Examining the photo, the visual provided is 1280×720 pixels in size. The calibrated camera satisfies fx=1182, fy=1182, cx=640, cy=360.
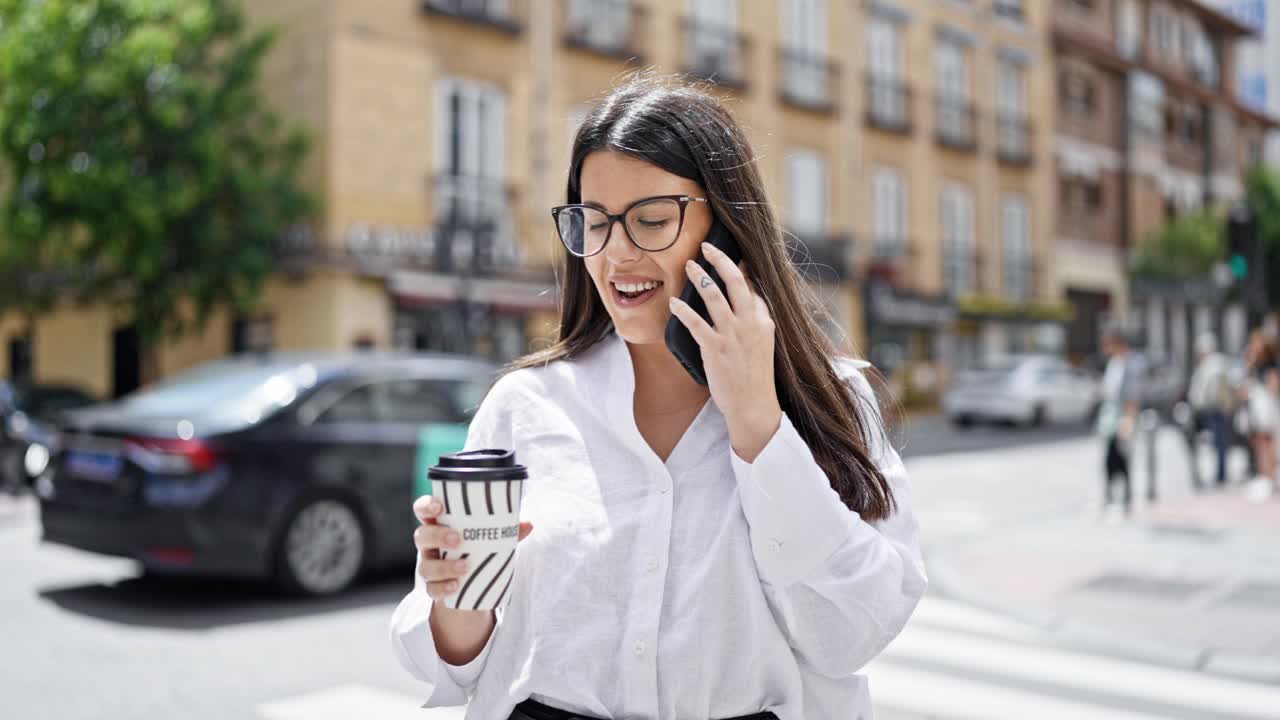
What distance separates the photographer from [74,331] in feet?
75.0

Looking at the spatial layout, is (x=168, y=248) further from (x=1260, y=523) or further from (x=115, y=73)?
(x=1260, y=523)

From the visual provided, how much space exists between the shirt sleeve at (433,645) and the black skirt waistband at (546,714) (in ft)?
0.31

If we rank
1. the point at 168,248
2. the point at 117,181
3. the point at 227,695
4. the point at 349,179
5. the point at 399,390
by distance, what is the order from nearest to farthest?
the point at 227,695, the point at 399,390, the point at 117,181, the point at 168,248, the point at 349,179

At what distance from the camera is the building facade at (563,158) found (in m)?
18.8

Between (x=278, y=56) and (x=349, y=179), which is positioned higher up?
(x=278, y=56)

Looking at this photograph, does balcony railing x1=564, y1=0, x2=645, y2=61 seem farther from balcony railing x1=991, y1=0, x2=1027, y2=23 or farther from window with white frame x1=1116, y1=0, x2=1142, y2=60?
window with white frame x1=1116, y1=0, x2=1142, y2=60

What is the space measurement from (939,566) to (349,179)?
→ 1275 cm

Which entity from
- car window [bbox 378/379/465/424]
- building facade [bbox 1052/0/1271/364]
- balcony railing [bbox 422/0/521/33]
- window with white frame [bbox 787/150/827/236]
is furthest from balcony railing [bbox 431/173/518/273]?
building facade [bbox 1052/0/1271/364]

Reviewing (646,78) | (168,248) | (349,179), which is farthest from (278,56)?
(646,78)

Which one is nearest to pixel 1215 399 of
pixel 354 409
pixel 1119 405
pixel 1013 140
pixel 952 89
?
pixel 1119 405

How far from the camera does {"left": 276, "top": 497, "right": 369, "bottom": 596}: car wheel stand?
23.3ft

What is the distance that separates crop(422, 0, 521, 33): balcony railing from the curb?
14825 mm

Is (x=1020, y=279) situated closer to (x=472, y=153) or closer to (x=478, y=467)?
(x=472, y=153)

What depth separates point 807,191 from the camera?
27.6 meters
